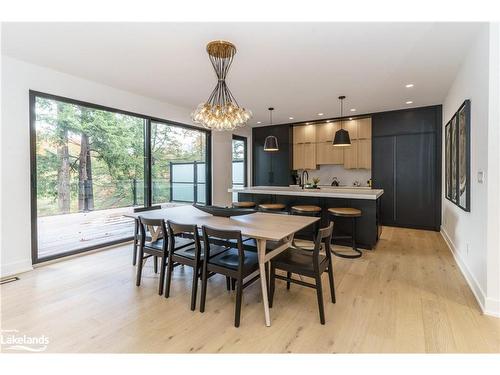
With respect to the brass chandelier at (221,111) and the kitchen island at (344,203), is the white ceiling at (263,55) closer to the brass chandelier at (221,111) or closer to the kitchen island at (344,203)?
the brass chandelier at (221,111)

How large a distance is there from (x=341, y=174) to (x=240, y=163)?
2755 mm

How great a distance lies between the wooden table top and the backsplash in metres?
3.95

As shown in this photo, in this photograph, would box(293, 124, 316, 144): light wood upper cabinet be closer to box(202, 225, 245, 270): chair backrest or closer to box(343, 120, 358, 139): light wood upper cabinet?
box(343, 120, 358, 139): light wood upper cabinet

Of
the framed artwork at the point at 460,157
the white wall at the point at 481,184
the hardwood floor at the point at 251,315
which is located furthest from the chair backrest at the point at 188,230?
the framed artwork at the point at 460,157

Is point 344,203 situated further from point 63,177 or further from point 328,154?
point 63,177

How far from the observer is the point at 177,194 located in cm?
526

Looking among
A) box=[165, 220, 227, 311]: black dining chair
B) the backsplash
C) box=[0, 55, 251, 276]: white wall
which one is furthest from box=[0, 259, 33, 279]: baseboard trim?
the backsplash

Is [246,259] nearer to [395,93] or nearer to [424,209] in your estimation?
[395,93]

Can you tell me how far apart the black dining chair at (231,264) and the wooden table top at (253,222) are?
0.49 ft

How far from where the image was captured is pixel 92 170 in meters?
3.86

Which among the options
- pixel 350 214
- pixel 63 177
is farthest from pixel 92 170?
pixel 350 214

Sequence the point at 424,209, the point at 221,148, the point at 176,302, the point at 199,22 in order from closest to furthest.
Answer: the point at 199,22 < the point at 176,302 < the point at 424,209 < the point at 221,148
